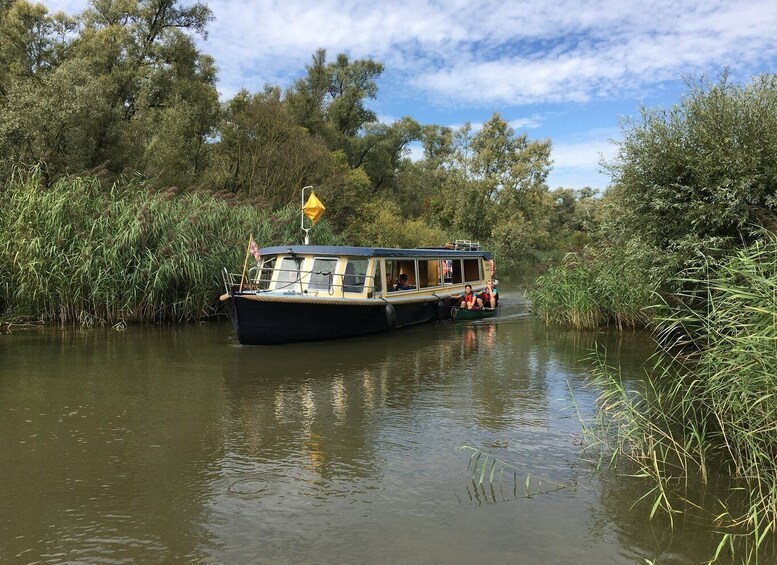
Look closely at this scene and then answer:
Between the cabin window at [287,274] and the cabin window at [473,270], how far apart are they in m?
7.22

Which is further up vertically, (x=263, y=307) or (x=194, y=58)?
(x=194, y=58)

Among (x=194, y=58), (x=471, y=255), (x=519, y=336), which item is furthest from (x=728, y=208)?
(x=194, y=58)

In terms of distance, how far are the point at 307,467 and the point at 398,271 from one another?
33.3ft

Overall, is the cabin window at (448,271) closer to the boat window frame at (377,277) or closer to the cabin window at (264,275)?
the boat window frame at (377,277)

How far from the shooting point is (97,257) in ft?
44.6

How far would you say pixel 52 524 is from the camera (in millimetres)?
4418

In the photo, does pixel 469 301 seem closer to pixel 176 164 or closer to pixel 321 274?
pixel 321 274

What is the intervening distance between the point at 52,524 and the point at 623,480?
4.61 metres

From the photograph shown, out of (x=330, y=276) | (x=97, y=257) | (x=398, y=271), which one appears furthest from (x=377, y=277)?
(x=97, y=257)

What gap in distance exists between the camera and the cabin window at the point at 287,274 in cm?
1314

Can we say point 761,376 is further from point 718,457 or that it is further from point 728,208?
point 728,208

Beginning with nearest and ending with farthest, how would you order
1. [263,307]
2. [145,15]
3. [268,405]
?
[268,405]
[263,307]
[145,15]

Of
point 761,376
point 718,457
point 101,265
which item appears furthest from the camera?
point 101,265

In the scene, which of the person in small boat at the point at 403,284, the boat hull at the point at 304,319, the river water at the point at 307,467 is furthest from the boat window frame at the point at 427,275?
the river water at the point at 307,467
